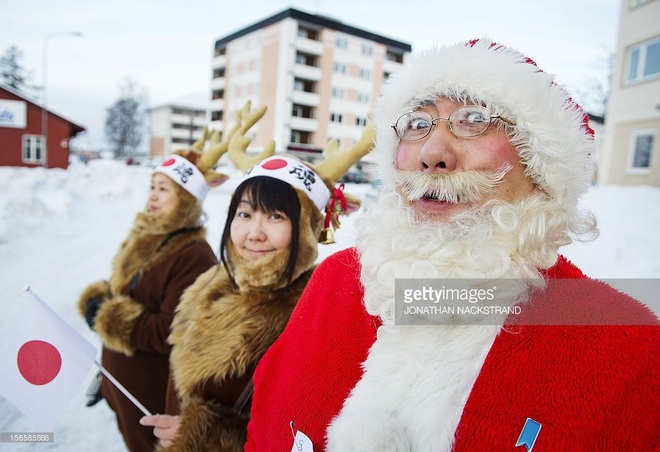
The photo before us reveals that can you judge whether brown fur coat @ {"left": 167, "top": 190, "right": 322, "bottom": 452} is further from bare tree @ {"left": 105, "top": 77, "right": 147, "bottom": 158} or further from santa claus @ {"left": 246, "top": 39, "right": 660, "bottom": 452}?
bare tree @ {"left": 105, "top": 77, "right": 147, "bottom": 158}

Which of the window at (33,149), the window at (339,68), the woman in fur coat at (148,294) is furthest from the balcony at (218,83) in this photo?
the woman in fur coat at (148,294)

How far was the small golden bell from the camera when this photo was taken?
227cm

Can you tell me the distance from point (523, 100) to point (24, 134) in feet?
98.1

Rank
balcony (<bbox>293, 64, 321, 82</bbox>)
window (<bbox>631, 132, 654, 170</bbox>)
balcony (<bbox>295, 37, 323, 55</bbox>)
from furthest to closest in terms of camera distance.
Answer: balcony (<bbox>293, 64, 321, 82</bbox>) → balcony (<bbox>295, 37, 323, 55</bbox>) → window (<bbox>631, 132, 654, 170</bbox>)

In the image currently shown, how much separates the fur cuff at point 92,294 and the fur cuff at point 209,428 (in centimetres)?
161

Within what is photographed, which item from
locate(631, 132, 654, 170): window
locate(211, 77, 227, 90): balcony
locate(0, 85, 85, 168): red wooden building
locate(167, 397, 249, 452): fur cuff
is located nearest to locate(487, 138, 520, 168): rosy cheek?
locate(167, 397, 249, 452): fur cuff

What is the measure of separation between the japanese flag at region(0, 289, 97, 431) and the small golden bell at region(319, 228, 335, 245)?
1280mm

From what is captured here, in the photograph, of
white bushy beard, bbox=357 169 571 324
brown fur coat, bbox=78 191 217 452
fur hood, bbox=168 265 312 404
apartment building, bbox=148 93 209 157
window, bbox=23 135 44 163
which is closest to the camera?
white bushy beard, bbox=357 169 571 324

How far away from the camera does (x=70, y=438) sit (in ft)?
9.57

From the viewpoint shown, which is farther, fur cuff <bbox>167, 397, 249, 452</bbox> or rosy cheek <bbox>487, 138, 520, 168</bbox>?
fur cuff <bbox>167, 397, 249, 452</bbox>

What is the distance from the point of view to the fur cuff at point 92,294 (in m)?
3.01

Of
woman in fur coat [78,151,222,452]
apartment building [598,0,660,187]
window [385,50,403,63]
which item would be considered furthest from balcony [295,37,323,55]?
woman in fur coat [78,151,222,452]

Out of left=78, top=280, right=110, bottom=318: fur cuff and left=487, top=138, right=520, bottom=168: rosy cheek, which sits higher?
left=487, top=138, right=520, bottom=168: rosy cheek

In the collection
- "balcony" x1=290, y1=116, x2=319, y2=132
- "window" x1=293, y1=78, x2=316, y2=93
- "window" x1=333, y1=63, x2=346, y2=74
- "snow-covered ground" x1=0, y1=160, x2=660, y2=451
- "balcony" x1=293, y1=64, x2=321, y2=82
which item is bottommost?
"snow-covered ground" x1=0, y1=160, x2=660, y2=451
